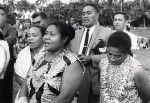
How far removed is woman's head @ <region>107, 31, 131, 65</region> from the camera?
394 centimetres

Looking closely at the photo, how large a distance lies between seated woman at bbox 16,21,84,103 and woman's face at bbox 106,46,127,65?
1.14ft

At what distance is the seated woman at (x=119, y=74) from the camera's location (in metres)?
3.87

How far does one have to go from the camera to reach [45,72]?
404cm

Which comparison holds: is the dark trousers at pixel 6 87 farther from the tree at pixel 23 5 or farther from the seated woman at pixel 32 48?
the tree at pixel 23 5

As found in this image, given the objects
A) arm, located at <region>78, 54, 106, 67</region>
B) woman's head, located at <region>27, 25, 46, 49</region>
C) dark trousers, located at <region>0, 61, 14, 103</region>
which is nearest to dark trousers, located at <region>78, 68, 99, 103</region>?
arm, located at <region>78, 54, 106, 67</region>

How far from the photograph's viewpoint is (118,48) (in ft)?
12.9

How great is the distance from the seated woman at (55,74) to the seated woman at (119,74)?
321 mm

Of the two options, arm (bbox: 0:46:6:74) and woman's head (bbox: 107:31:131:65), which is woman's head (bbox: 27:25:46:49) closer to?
arm (bbox: 0:46:6:74)

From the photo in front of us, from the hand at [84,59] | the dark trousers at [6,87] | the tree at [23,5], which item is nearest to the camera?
the hand at [84,59]

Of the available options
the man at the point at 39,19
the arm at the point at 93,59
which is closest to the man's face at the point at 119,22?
the arm at the point at 93,59

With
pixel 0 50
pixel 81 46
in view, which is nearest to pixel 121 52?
pixel 0 50

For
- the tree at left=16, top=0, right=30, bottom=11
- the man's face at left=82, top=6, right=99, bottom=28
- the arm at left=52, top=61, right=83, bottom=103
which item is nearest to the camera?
the arm at left=52, top=61, right=83, bottom=103

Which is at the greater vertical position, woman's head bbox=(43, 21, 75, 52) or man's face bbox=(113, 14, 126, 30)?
woman's head bbox=(43, 21, 75, 52)

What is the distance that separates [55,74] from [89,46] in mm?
2306
